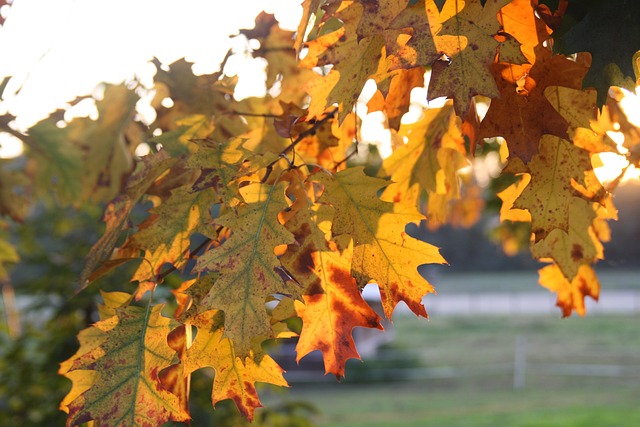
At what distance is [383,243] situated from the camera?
1.27 m

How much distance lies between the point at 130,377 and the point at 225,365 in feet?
0.49

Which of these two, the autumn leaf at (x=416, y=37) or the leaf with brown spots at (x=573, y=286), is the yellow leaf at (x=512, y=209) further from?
the autumn leaf at (x=416, y=37)

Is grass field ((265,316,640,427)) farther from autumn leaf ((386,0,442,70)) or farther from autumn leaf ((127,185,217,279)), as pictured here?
autumn leaf ((386,0,442,70))

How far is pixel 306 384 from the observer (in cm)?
1830

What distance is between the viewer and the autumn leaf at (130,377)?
117 cm

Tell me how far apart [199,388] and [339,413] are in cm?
992

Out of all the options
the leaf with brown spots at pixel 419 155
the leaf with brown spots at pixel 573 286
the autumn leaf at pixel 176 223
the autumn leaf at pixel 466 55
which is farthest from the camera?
the leaf with brown spots at pixel 573 286

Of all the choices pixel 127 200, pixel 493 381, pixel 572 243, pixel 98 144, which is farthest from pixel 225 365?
pixel 493 381

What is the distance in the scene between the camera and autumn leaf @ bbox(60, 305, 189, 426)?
3.85 feet

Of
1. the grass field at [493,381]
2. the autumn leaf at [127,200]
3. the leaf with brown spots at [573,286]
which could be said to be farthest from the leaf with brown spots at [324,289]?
the grass field at [493,381]

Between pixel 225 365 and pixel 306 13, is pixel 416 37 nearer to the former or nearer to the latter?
pixel 306 13

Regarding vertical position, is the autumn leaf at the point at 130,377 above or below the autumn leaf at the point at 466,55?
below

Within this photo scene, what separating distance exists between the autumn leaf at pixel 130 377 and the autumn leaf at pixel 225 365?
0.05 metres

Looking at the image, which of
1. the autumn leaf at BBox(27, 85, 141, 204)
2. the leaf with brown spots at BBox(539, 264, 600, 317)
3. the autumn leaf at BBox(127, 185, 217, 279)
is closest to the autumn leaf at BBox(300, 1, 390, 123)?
the autumn leaf at BBox(127, 185, 217, 279)
